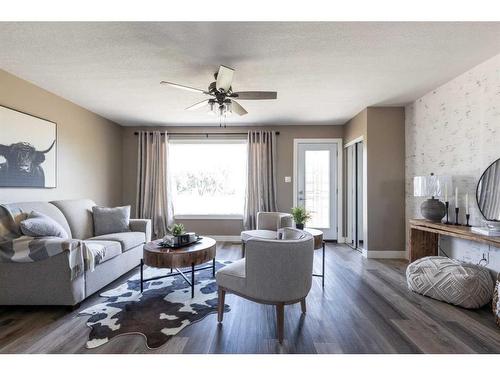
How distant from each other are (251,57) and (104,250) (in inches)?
98.9

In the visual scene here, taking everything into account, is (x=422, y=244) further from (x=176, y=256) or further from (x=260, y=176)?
(x=176, y=256)

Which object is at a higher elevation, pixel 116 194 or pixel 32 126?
pixel 32 126

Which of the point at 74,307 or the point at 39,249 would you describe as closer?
the point at 39,249

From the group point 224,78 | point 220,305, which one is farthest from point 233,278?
point 224,78

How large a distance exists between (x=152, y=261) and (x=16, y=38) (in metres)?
2.26

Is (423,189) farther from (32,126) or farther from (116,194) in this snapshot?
(116,194)

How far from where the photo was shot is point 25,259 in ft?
7.09

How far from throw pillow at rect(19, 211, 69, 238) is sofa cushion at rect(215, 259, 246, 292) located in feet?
5.80

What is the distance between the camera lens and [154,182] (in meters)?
5.02

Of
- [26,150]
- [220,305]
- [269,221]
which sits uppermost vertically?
[26,150]

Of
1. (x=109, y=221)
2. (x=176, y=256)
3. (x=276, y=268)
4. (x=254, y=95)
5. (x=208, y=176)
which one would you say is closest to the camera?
(x=276, y=268)

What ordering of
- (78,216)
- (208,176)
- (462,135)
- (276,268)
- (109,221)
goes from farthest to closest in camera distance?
1. (208,176)
2. (109,221)
3. (78,216)
4. (462,135)
5. (276,268)

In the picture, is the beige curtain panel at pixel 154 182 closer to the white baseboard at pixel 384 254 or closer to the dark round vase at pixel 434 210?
the white baseboard at pixel 384 254

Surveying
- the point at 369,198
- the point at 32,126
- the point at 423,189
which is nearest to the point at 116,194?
the point at 32,126
